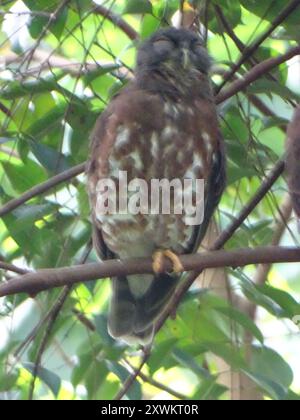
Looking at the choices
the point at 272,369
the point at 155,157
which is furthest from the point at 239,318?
the point at 155,157

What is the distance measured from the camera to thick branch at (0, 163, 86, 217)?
302cm

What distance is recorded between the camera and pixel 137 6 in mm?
3354

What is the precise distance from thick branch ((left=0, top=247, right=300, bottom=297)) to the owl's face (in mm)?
882

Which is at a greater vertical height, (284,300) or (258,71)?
(258,71)

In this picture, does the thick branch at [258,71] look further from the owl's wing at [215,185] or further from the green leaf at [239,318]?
the green leaf at [239,318]

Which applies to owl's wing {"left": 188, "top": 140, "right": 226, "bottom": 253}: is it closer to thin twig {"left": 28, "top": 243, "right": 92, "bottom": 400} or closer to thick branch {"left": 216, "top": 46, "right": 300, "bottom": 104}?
thick branch {"left": 216, "top": 46, "right": 300, "bottom": 104}

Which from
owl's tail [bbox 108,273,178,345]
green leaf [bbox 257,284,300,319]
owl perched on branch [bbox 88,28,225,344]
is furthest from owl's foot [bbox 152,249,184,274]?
green leaf [bbox 257,284,300,319]

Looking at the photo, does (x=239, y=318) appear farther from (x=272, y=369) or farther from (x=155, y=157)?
(x=155, y=157)

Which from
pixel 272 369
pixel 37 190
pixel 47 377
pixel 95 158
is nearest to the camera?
pixel 37 190

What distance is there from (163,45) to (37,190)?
72 centimetres

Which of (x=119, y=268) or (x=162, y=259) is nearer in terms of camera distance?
(x=119, y=268)

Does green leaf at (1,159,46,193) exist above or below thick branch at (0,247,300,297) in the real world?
above

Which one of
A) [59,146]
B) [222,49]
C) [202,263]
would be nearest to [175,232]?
[59,146]

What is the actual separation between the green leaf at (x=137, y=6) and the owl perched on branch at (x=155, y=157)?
12cm
